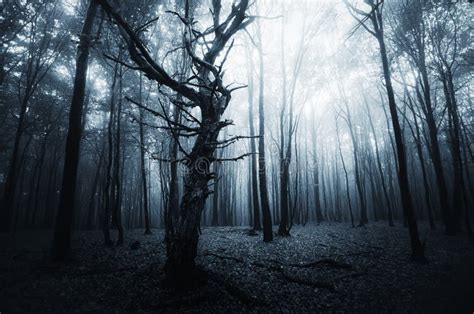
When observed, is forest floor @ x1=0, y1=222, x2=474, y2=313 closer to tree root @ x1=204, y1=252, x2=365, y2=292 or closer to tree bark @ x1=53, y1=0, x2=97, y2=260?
tree root @ x1=204, y1=252, x2=365, y2=292

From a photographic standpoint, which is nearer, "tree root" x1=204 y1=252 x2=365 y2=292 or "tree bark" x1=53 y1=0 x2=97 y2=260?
"tree root" x1=204 y1=252 x2=365 y2=292

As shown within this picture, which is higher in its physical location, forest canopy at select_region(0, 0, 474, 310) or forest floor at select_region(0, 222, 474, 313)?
forest canopy at select_region(0, 0, 474, 310)

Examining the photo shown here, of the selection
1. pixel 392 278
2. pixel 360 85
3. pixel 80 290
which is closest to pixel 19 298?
pixel 80 290

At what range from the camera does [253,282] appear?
4.24 meters

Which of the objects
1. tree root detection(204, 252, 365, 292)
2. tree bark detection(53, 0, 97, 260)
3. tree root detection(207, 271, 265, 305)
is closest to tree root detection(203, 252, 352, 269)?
tree root detection(204, 252, 365, 292)

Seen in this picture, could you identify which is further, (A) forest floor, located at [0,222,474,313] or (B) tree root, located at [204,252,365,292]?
(B) tree root, located at [204,252,365,292]

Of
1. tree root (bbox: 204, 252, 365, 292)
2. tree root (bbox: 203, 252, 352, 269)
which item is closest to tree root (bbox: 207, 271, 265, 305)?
tree root (bbox: 204, 252, 365, 292)

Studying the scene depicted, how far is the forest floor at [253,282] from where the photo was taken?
3312 mm

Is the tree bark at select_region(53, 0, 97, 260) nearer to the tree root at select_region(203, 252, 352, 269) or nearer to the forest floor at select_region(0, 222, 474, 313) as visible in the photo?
the forest floor at select_region(0, 222, 474, 313)

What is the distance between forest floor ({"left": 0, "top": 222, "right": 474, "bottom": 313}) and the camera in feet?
10.9

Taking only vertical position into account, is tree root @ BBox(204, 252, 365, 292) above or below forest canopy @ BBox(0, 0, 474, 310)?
below

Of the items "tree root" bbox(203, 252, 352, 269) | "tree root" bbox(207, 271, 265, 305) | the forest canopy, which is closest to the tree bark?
the forest canopy

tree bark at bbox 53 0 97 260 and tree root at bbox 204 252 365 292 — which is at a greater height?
tree bark at bbox 53 0 97 260

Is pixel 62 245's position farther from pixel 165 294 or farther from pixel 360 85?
pixel 360 85
